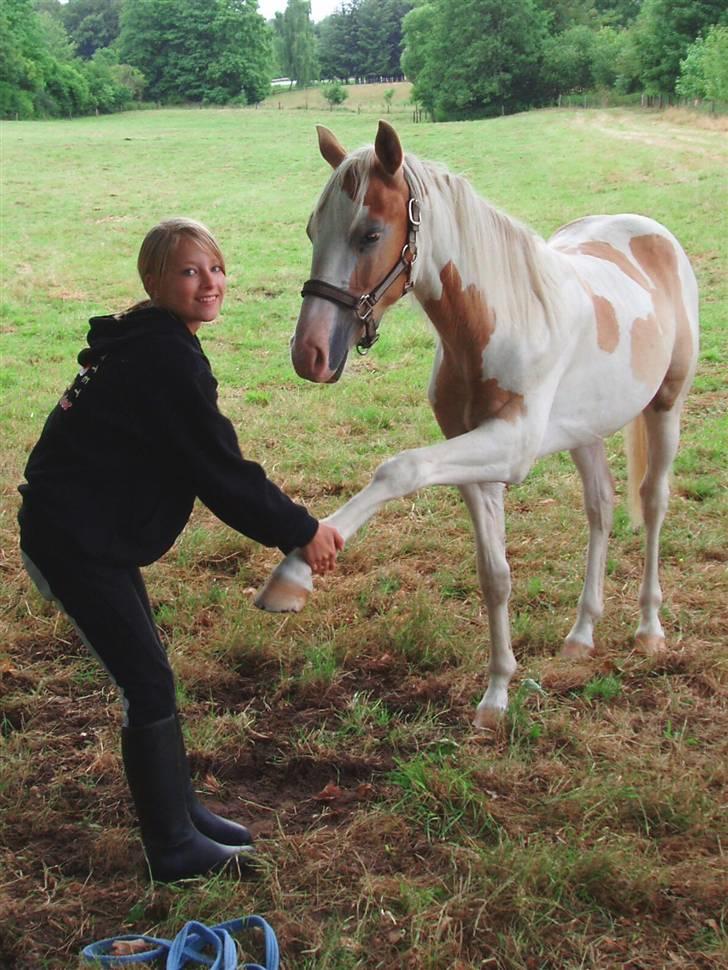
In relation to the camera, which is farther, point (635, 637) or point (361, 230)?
point (635, 637)

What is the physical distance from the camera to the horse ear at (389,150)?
89.6 inches

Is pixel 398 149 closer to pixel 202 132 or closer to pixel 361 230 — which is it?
pixel 361 230

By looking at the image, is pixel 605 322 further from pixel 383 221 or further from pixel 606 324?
pixel 383 221

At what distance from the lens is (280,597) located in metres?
2.15

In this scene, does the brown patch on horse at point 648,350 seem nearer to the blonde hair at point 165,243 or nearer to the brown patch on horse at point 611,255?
the brown patch on horse at point 611,255

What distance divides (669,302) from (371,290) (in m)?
1.79

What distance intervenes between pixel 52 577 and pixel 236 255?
11.9m

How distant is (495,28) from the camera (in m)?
36.9

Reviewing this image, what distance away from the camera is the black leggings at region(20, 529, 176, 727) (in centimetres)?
221

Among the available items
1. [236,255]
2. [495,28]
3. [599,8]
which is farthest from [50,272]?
[599,8]

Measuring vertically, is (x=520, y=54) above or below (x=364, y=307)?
above

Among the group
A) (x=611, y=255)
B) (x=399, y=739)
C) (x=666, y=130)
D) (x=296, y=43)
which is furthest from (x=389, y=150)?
(x=296, y=43)

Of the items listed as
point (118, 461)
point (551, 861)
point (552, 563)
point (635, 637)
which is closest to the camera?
point (118, 461)

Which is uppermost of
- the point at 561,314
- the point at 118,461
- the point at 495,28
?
the point at 495,28
